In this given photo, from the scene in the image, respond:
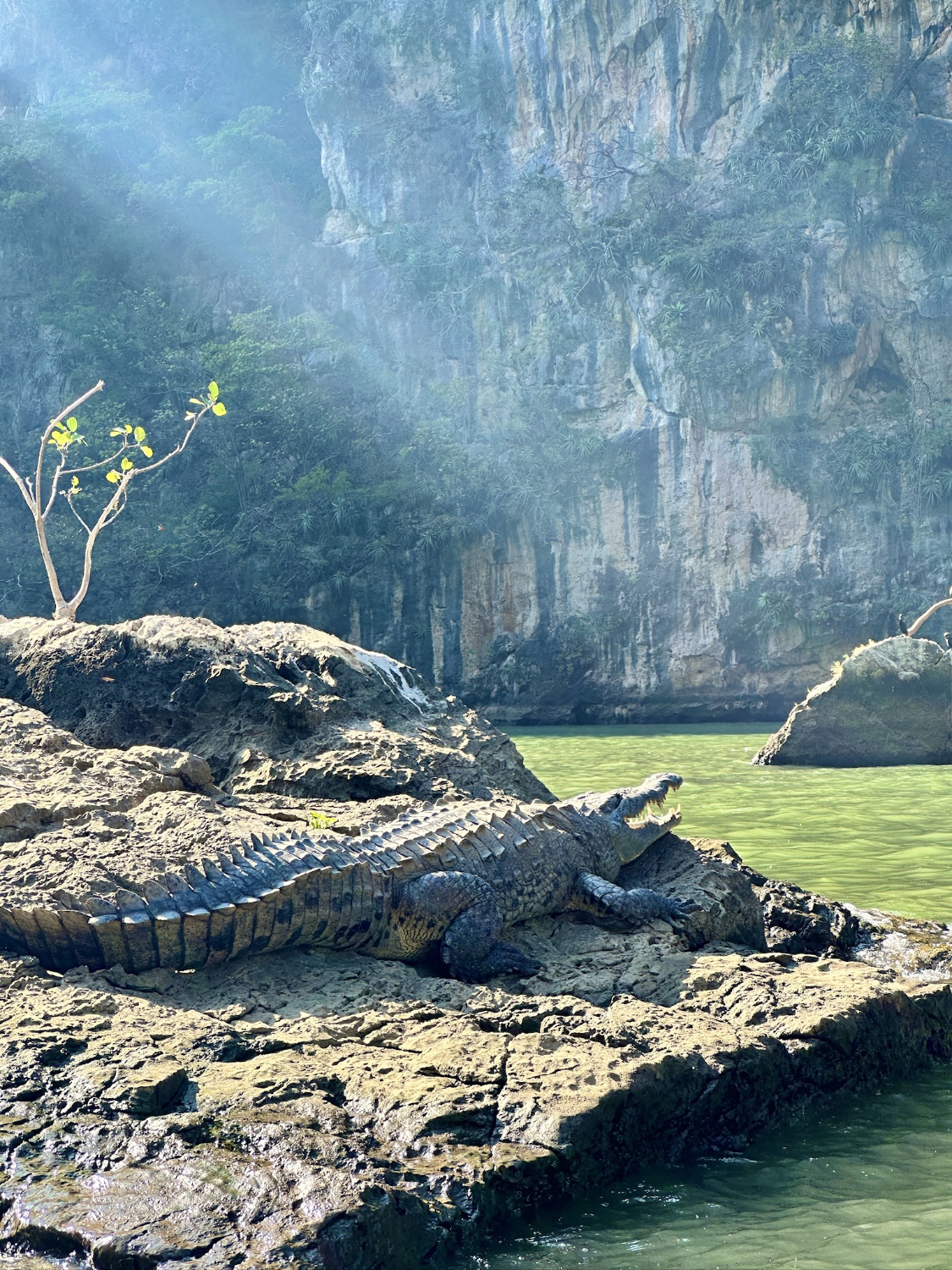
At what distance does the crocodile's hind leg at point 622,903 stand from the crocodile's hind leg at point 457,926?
0.62 meters

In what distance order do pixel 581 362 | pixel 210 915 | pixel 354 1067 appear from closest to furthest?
pixel 354 1067 < pixel 210 915 < pixel 581 362

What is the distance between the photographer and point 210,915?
3738 mm

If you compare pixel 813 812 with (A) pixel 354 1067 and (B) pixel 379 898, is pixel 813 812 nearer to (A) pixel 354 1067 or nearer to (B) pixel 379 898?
(B) pixel 379 898

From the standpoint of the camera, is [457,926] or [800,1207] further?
[457,926]

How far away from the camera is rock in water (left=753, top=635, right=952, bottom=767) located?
14.4 metres

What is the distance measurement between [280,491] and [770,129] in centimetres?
1413

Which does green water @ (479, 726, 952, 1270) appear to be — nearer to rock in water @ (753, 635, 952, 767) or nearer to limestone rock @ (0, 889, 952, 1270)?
limestone rock @ (0, 889, 952, 1270)

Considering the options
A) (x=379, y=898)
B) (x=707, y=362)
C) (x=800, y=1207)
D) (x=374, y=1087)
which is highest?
(x=707, y=362)

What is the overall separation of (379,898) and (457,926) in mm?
290

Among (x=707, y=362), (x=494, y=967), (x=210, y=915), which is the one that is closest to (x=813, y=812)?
(x=494, y=967)

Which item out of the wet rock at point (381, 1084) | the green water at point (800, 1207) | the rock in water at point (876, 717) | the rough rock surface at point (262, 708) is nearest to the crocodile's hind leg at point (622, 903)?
the wet rock at point (381, 1084)

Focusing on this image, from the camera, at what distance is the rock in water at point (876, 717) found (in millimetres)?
14359

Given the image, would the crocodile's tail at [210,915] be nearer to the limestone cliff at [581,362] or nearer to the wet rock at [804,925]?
the wet rock at [804,925]

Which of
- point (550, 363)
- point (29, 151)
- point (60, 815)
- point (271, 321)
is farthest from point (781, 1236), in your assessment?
point (29, 151)
